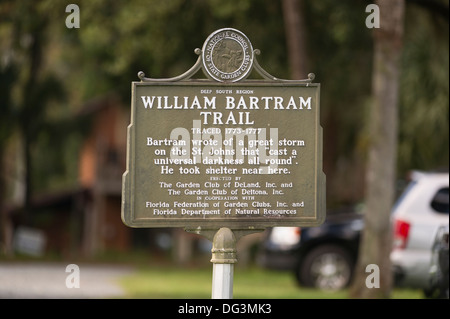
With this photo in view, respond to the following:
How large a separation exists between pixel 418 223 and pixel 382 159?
1.11 metres

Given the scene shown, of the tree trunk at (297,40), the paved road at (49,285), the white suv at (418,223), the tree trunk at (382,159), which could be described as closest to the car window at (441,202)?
the white suv at (418,223)

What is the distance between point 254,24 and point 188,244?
1361cm

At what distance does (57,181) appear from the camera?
50.1 metres

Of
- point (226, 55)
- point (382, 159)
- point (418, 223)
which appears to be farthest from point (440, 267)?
point (226, 55)

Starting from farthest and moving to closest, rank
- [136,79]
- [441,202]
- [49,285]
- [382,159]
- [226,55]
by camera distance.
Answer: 1. [136,79]
2. [49,285]
3. [382,159]
4. [441,202]
5. [226,55]

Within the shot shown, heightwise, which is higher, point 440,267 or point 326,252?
point 326,252

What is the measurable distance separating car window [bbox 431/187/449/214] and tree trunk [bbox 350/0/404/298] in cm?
70

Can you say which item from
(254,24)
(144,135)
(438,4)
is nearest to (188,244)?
(254,24)

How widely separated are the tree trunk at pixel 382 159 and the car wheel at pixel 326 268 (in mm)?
1879

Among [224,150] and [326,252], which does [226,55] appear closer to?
[224,150]

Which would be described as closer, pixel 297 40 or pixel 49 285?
pixel 49 285

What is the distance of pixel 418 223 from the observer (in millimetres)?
13094

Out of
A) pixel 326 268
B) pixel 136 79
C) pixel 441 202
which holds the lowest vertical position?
pixel 326 268

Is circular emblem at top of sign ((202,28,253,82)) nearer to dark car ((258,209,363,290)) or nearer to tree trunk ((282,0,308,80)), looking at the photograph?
dark car ((258,209,363,290))
